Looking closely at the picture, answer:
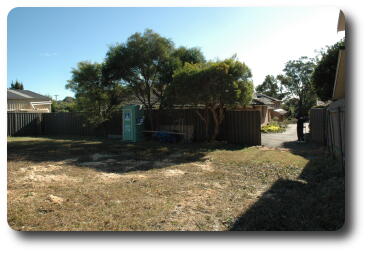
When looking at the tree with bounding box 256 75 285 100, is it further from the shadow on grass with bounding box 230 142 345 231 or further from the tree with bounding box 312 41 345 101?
the shadow on grass with bounding box 230 142 345 231

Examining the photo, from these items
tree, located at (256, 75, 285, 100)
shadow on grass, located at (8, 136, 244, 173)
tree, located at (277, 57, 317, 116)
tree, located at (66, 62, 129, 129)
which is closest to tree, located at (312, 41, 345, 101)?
shadow on grass, located at (8, 136, 244, 173)

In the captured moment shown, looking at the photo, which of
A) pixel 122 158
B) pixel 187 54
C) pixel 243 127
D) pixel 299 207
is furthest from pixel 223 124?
pixel 299 207

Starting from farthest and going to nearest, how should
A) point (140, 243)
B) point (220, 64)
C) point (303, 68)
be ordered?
point (303, 68) → point (220, 64) → point (140, 243)

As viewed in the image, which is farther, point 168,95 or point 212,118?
point 212,118

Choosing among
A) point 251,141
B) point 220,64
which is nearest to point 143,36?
point 220,64

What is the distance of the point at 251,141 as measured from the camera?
1209cm

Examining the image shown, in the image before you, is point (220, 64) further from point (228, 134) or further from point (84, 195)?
point (84, 195)

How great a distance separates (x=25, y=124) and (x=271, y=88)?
48459 mm

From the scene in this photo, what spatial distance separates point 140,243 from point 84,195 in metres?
2.15

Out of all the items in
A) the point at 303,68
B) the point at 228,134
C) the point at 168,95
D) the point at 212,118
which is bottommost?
the point at 228,134

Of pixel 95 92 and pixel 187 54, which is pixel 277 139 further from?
pixel 95 92

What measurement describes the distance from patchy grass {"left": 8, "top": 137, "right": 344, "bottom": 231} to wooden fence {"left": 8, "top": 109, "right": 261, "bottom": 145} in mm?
3162

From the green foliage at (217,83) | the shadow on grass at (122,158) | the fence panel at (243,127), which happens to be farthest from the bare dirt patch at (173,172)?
the fence panel at (243,127)

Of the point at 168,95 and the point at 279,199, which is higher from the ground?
the point at 168,95
